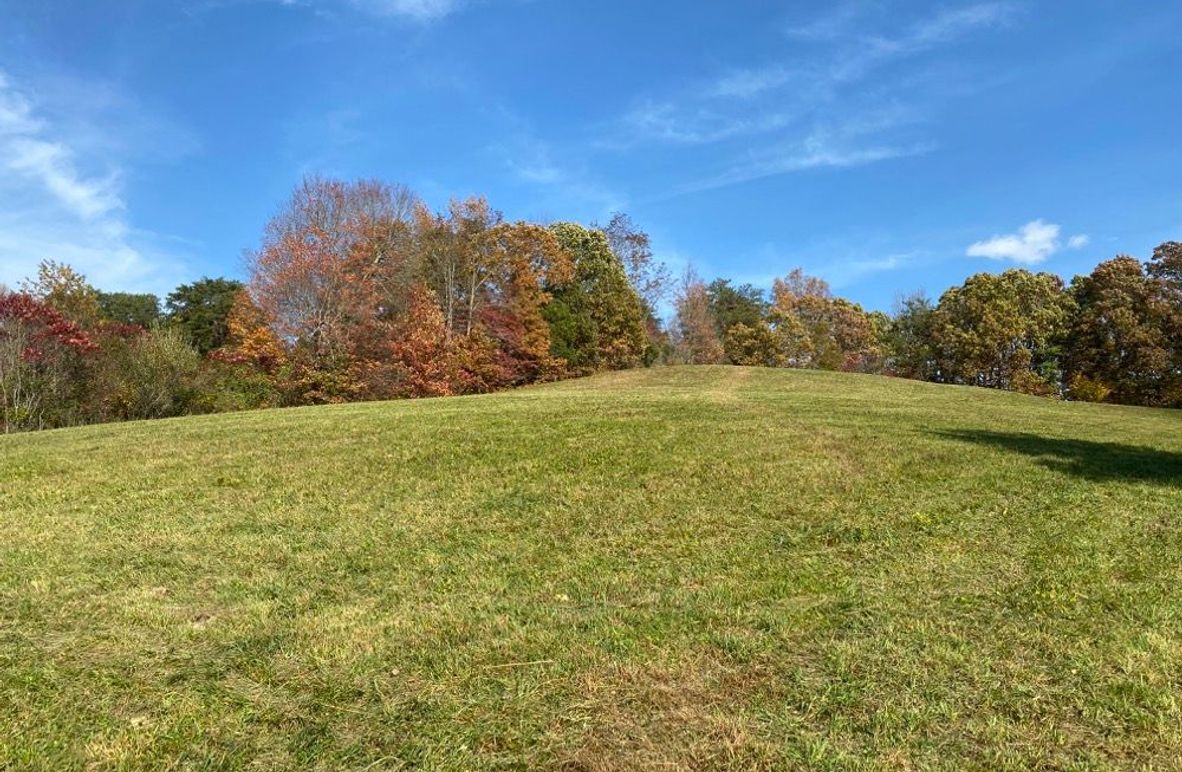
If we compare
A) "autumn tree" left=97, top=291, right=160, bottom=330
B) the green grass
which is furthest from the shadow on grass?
"autumn tree" left=97, top=291, right=160, bottom=330

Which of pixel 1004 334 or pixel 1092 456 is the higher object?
pixel 1004 334

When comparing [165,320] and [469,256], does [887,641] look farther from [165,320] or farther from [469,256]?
[165,320]

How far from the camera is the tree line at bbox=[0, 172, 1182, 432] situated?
70.4 feet

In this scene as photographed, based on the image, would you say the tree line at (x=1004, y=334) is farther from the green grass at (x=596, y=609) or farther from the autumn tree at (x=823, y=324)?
the green grass at (x=596, y=609)

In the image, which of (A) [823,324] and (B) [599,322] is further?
(A) [823,324]

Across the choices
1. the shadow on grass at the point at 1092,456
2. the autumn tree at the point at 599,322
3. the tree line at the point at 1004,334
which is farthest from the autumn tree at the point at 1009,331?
the shadow on grass at the point at 1092,456

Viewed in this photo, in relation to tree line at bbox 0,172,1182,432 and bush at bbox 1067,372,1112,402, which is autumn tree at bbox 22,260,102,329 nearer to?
tree line at bbox 0,172,1182,432

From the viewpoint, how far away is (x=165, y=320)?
153 feet

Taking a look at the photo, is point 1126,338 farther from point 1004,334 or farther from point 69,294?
point 69,294

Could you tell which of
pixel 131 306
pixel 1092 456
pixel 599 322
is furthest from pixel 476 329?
pixel 131 306

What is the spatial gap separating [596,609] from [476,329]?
26.4 m

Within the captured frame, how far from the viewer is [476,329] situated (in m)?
30.0

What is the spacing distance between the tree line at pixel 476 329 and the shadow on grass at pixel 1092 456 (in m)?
19.0

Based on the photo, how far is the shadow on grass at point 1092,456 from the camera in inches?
316
